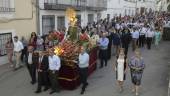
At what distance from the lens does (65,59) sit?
42.4ft

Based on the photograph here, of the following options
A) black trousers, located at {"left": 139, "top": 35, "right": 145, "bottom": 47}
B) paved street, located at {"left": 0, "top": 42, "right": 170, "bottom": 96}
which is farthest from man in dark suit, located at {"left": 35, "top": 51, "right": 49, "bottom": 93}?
black trousers, located at {"left": 139, "top": 35, "right": 145, "bottom": 47}

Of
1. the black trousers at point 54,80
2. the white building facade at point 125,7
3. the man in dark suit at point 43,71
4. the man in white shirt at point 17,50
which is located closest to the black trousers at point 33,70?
the man in dark suit at point 43,71

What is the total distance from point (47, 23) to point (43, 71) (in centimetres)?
1054

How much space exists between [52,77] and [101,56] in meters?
4.74

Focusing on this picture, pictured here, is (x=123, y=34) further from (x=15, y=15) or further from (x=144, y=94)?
(x=144, y=94)

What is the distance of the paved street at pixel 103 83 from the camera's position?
1271 cm

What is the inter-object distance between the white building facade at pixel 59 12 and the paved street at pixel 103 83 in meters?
5.82

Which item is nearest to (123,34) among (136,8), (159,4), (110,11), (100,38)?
(100,38)

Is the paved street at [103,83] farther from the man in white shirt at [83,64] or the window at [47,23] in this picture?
the window at [47,23]

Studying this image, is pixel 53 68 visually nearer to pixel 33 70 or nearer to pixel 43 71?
pixel 43 71

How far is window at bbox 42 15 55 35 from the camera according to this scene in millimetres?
22394

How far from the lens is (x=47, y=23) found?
75.4 feet

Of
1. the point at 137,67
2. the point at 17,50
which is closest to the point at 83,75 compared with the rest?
the point at 137,67

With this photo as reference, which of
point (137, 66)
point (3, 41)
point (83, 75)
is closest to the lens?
point (137, 66)
